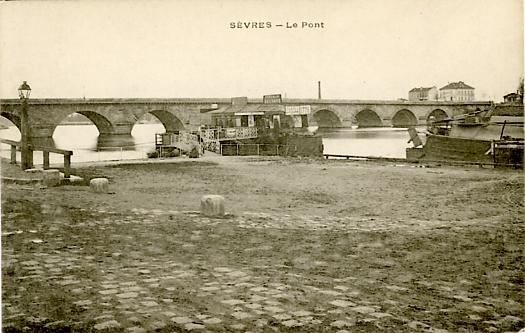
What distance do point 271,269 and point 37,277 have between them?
2388mm

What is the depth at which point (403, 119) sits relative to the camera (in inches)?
2028

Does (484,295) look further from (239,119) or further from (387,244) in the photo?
(239,119)

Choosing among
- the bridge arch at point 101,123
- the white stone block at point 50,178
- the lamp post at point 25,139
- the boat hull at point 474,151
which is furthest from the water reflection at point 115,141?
the white stone block at point 50,178

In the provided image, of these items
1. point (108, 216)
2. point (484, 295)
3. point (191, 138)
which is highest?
point (191, 138)

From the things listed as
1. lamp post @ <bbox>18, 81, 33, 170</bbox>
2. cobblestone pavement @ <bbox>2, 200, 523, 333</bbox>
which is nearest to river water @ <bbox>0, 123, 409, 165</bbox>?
lamp post @ <bbox>18, 81, 33, 170</bbox>

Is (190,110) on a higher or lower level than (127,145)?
higher

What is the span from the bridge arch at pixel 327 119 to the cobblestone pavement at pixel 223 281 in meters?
40.8

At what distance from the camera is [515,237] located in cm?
605

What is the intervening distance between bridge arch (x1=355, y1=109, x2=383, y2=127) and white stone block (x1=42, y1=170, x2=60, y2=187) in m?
44.7

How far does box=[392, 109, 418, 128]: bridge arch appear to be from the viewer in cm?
4803

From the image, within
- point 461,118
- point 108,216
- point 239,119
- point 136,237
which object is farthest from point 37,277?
point 239,119

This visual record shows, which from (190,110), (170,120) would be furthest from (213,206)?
(170,120)

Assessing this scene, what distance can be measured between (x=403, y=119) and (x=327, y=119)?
8504 millimetres

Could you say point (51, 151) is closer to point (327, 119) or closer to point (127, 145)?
point (127, 145)
